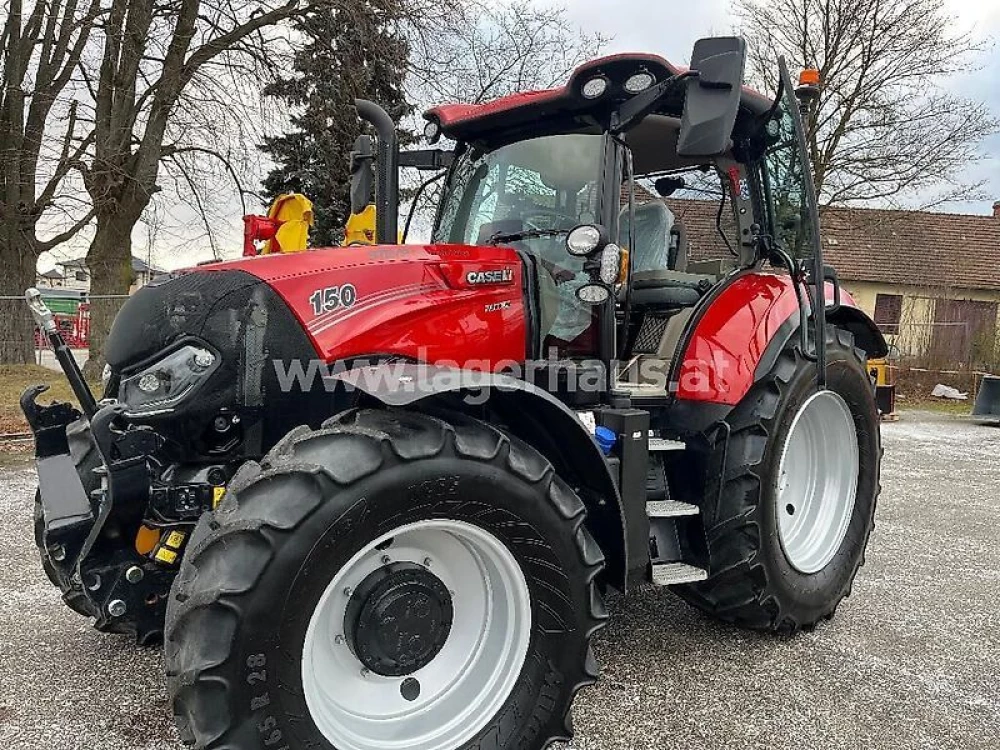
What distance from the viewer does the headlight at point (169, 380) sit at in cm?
266

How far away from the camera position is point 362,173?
3.78m

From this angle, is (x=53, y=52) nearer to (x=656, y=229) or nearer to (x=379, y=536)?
(x=656, y=229)

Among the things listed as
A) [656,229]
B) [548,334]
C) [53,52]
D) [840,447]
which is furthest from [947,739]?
[53,52]

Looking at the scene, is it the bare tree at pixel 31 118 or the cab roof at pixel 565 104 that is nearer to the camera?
the cab roof at pixel 565 104

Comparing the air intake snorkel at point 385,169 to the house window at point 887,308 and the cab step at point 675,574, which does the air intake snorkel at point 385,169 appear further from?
the house window at point 887,308

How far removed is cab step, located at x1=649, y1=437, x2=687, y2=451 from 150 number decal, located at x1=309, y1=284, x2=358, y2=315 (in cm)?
141

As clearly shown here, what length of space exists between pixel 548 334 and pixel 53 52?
13953mm

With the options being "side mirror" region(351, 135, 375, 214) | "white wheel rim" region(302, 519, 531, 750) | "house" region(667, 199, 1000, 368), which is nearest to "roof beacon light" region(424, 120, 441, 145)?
"side mirror" region(351, 135, 375, 214)

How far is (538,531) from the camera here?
2.52 meters

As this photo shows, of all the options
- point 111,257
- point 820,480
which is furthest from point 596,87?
point 111,257

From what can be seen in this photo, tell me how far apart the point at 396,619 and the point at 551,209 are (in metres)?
1.86

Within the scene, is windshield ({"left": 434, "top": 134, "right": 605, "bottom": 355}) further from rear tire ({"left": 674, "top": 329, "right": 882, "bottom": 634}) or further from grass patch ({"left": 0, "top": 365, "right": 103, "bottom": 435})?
grass patch ({"left": 0, "top": 365, "right": 103, "bottom": 435})

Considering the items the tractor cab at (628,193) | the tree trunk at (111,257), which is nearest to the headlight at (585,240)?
the tractor cab at (628,193)

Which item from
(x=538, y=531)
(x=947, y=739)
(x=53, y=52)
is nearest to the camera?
(x=538, y=531)
